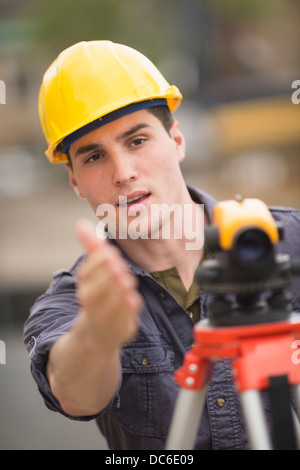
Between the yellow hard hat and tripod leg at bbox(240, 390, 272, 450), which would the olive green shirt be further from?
tripod leg at bbox(240, 390, 272, 450)

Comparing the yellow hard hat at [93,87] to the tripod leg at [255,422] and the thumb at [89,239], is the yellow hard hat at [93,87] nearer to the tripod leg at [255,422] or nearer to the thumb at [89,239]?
the thumb at [89,239]

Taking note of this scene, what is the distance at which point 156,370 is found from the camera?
2.33m

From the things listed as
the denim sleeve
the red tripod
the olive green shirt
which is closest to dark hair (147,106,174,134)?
the olive green shirt

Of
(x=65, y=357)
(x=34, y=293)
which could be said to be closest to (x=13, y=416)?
(x=34, y=293)

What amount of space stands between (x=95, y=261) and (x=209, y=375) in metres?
0.52

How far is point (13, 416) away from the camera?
5.94 meters

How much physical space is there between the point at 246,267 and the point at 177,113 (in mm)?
18848

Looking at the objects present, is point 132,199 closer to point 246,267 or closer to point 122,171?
point 122,171

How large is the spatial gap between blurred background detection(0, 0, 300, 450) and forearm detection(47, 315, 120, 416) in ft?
14.5

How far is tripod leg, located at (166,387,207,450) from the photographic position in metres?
1.65

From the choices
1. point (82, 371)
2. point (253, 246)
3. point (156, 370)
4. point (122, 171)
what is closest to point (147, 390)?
point (156, 370)

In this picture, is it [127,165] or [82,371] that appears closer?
[82,371]

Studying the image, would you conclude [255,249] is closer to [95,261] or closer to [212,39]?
[95,261]

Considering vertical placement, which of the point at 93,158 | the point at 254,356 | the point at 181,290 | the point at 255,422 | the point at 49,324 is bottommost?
the point at 255,422
